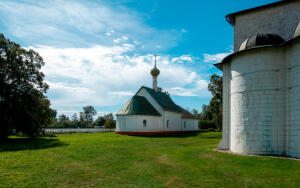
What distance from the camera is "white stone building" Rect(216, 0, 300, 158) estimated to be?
36.7 ft

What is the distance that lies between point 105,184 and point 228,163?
5.77 metres

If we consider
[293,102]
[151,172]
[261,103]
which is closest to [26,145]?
[151,172]

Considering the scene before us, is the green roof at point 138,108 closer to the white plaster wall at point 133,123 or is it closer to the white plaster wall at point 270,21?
the white plaster wall at point 133,123

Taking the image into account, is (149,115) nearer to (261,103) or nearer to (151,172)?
(261,103)

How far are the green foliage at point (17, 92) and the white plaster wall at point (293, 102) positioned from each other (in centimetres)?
2163

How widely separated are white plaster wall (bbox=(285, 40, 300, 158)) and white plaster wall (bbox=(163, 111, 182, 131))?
24.6 m

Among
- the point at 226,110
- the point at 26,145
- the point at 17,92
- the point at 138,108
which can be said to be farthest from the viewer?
the point at 138,108

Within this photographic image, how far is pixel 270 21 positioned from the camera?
45.6 feet

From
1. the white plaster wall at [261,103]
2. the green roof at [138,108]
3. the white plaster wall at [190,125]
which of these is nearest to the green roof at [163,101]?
the green roof at [138,108]

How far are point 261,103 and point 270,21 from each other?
5.62 meters

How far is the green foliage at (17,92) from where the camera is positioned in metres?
21.8

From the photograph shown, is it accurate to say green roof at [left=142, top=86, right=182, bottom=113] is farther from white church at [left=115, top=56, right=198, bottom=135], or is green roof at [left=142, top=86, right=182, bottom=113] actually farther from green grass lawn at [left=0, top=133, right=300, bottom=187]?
green grass lawn at [left=0, top=133, right=300, bottom=187]

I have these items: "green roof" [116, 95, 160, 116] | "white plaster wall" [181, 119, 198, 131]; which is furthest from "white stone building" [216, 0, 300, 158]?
"white plaster wall" [181, 119, 198, 131]

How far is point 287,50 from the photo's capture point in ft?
38.7
